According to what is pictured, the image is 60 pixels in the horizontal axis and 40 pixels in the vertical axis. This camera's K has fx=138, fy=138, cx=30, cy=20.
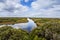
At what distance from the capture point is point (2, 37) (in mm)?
20312

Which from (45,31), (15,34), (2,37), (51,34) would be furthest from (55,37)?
(2,37)

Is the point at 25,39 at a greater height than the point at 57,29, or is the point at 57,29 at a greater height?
the point at 57,29

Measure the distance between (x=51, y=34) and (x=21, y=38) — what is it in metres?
Answer: 4.21

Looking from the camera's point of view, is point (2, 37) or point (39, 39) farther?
point (2, 37)

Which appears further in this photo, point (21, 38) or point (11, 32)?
point (11, 32)

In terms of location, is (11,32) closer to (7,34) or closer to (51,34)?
(7,34)

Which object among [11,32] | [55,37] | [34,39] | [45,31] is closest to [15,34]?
[11,32]

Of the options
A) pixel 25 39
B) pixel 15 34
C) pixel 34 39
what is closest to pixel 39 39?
pixel 34 39

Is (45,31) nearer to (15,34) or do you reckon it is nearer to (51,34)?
(51,34)

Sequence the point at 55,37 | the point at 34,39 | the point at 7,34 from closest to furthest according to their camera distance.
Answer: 1. the point at 55,37
2. the point at 34,39
3. the point at 7,34

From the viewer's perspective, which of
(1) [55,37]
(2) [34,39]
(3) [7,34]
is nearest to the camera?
(1) [55,37]

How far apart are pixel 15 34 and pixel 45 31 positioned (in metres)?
4.36

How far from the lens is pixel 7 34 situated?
2028cm

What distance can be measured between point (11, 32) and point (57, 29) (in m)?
6.87
